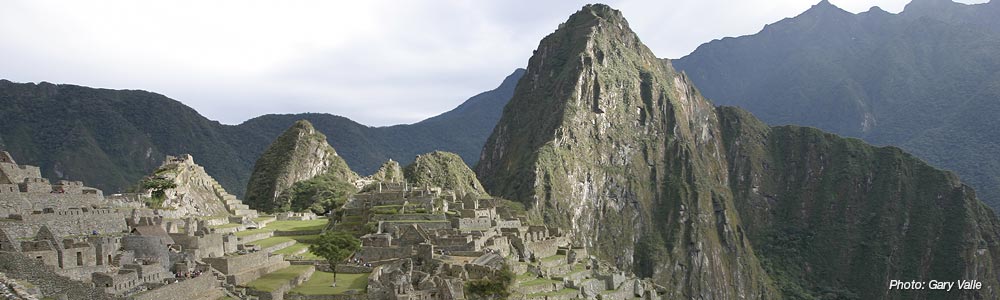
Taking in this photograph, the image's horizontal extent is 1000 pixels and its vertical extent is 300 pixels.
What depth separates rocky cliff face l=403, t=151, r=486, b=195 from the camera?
11810 centimetres

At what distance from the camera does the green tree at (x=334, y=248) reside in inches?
1665

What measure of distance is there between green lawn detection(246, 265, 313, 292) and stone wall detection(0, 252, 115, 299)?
31.4ft

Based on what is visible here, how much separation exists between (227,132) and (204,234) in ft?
524

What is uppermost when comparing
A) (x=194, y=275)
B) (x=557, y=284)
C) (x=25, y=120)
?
(x=25, y=120)

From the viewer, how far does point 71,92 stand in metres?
166

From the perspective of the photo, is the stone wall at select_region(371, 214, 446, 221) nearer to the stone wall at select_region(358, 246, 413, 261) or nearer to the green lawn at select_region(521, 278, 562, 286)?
the stone wall at select_region(358, 246, 413, 261)

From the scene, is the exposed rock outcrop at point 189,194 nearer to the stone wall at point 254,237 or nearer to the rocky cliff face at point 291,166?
the stone wall at point 254,237

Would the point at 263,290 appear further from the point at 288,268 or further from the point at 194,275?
the point at 288,268

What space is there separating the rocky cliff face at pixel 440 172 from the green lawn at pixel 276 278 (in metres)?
71.1

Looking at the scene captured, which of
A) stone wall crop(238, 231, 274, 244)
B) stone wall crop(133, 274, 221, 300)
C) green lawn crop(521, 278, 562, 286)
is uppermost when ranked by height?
stone wall crop(238, 231, 274, 244)

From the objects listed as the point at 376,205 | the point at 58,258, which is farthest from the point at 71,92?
the point at 58,258

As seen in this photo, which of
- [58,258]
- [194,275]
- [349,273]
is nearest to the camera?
[58,258]

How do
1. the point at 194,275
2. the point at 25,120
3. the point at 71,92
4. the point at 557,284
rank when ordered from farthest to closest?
the point at 71,92, the point at 25,120, the point at 557,284, the point at 194,275

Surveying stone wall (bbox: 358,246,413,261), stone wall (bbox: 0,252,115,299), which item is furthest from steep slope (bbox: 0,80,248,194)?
stone wall (bbox: 0,252,115,299)
